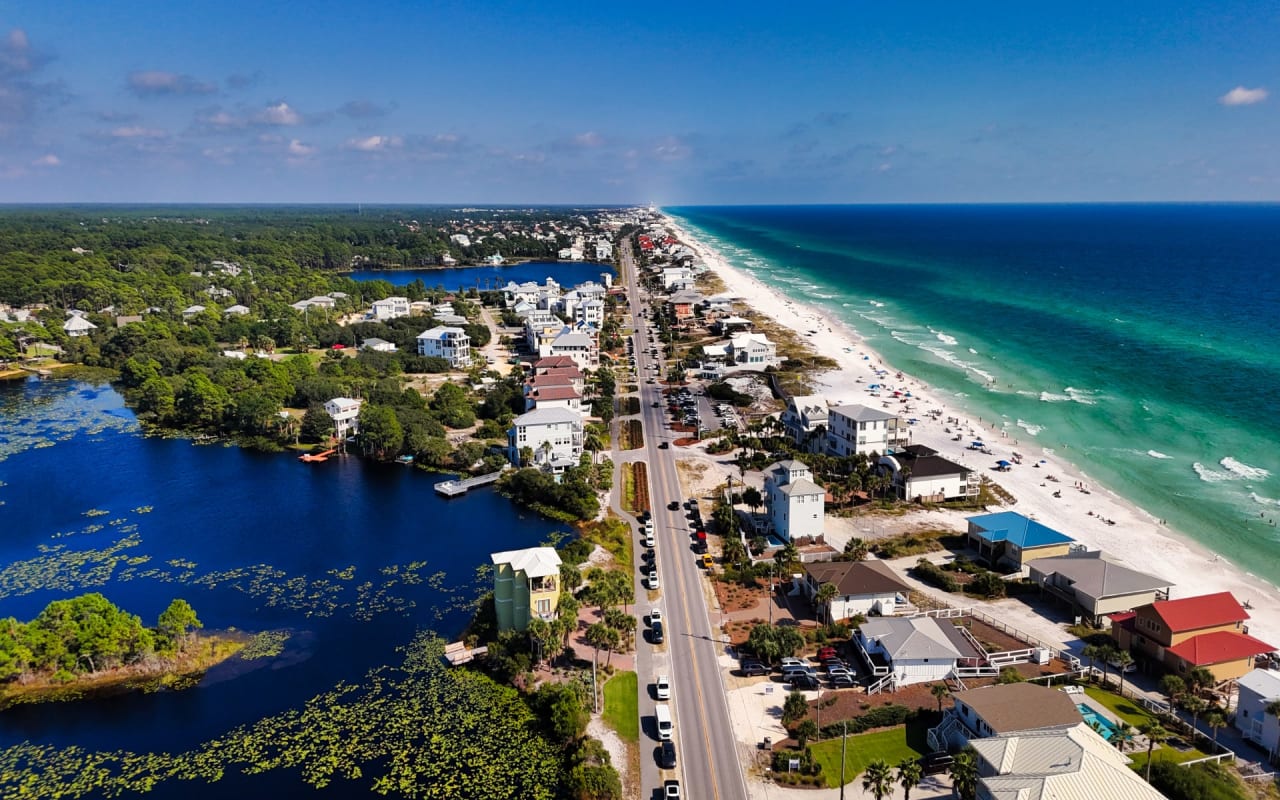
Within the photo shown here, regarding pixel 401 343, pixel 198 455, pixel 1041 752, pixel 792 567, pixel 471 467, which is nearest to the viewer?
pixel 1041 752

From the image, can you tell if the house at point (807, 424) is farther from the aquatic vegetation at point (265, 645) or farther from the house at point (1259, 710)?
the aquatic vegetation at point (265, 645)

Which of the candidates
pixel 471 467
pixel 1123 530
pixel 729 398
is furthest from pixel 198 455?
pixel 1123 530

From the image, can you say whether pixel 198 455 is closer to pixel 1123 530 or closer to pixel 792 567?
pixel 792 567

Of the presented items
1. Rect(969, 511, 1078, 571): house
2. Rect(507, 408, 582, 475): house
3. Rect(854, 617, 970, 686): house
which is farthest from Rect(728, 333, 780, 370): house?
Rect(854, 617, 970, 686): house

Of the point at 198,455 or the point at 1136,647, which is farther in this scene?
the point at 198,455

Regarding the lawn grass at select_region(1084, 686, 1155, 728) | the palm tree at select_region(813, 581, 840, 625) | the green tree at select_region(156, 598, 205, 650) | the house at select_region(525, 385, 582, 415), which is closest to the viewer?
the lawn grass at select_region(1084, 686, 1155, 728)

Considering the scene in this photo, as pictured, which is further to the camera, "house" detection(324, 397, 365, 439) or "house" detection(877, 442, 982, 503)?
"house" detection(324, 397, 365, 439)

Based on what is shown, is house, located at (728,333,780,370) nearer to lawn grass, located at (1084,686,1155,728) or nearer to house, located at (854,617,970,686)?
house, located at (854,617,970,686)
